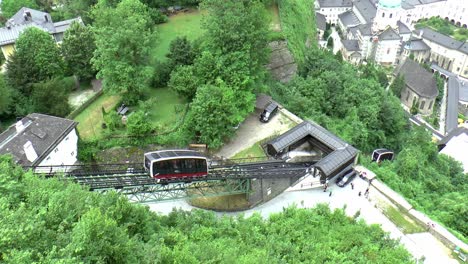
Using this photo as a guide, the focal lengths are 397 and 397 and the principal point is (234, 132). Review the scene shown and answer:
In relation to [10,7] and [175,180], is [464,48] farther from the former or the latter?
[10,7]

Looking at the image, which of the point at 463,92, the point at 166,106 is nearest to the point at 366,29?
the point at 463,92

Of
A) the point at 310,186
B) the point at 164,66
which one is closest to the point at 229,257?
the point at 310,186

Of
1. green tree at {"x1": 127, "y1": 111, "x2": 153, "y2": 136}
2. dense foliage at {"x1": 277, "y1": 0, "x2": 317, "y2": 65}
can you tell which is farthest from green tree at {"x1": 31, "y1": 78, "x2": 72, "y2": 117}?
dense foliage at {"x1": 277, "y1": 0, "x2": 317, "y2": 65}

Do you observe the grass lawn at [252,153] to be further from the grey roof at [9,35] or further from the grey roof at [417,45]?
the grey roof at [417,45]

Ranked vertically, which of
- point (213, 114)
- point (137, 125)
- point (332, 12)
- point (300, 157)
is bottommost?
point (332, 12)

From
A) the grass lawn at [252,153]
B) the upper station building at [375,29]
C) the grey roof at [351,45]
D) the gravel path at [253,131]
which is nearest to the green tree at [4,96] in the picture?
the gravel path at [253,131]

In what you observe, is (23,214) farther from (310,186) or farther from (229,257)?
(310,186)
